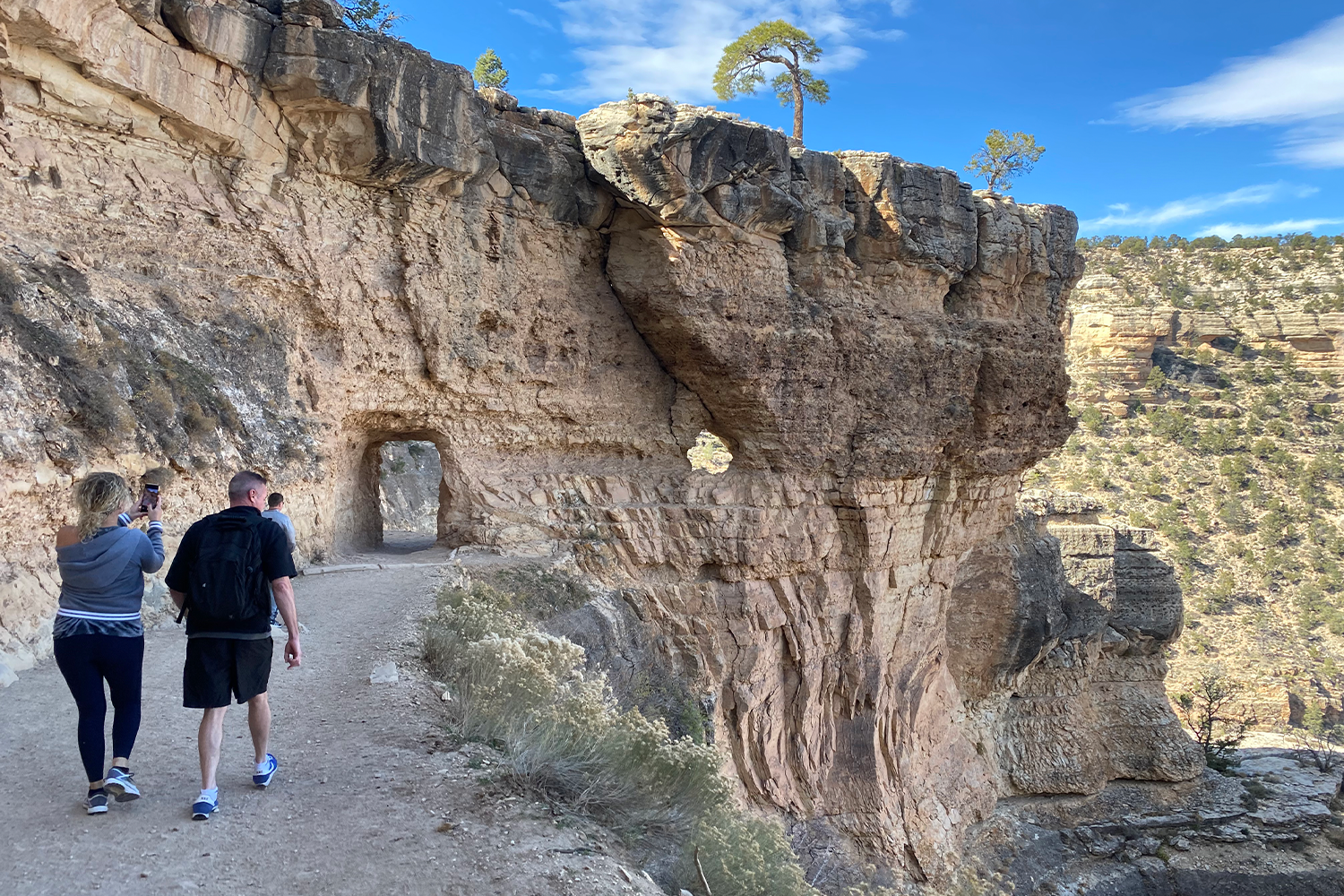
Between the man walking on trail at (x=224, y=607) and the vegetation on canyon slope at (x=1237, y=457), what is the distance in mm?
27433

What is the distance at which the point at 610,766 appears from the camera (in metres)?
Answer: 5.66

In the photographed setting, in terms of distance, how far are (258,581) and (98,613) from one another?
28.2 inches

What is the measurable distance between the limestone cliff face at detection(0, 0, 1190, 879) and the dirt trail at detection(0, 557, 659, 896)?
2.09m

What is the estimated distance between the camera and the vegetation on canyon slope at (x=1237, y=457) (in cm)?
3031

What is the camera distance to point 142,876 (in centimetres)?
361

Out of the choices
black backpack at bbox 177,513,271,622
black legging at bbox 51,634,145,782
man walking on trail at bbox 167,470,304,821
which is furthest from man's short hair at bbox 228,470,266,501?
black legging at bbox 51,634,145,782

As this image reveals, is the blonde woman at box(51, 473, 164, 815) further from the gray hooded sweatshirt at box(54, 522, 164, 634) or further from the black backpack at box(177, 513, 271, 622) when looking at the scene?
the black backpack at box(177, 513, 271, 622)

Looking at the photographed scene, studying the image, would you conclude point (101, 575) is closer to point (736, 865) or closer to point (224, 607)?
point (224, 607)

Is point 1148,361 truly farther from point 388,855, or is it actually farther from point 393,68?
point 388,855

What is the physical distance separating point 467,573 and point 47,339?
496cm

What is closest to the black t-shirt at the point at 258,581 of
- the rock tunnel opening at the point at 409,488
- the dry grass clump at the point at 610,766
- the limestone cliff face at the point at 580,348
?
the dry grass clump at the point at 610,766

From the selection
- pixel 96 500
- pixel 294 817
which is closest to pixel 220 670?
pixel 294 817

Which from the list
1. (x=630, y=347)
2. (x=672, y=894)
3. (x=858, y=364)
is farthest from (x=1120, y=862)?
(x=672, y=894)

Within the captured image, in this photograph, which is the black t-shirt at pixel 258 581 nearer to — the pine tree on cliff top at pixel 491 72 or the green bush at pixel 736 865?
the green bush at pixel 736 865
